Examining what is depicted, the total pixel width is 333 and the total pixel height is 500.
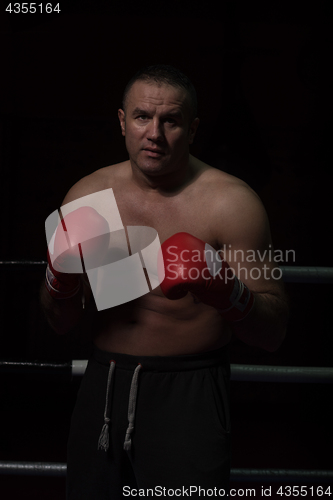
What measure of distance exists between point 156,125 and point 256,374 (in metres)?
0.73

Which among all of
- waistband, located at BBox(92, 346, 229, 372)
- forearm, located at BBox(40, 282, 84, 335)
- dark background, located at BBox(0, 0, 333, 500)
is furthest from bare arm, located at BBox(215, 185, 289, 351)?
dark background, located at BBox(0, 0, 333, 500)

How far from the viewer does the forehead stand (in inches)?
48.2

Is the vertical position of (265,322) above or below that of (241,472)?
above

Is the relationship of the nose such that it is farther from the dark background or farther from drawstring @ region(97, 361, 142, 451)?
the dark background

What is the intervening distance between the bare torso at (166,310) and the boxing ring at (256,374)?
14cm

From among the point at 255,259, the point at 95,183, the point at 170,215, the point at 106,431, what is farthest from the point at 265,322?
the point at 95,183

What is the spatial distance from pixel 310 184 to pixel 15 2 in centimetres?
230

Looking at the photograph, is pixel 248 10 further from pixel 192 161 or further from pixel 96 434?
pixel 96 434

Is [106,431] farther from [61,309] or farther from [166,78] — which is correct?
[166,78]

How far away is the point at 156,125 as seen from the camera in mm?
1215

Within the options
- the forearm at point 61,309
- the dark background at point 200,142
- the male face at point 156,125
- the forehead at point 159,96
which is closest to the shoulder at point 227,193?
the male face at point 156,125

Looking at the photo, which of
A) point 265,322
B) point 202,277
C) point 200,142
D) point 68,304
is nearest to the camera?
point 202,277

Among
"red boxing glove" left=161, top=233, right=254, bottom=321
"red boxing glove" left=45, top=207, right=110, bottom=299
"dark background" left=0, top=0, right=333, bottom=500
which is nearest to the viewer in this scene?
"red boxing glove" left=161, top=233, right=254, bottom=321

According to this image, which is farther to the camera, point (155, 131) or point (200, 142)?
point (200, 142)
